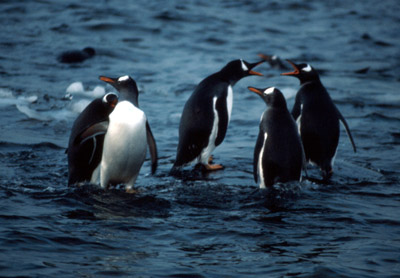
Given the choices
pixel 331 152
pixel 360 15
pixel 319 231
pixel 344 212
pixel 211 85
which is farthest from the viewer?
pixel 360 15

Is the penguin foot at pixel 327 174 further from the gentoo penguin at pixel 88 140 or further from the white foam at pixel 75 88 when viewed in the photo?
the white foam at pixel 75 88

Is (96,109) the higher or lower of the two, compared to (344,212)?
higher

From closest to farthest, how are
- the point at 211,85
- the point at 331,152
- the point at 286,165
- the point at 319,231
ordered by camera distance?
the point at 319,231
the point at 286,165
the point at 331,152
the point at 211,85

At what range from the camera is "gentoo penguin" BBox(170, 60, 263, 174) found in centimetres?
577

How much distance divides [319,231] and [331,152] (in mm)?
1793

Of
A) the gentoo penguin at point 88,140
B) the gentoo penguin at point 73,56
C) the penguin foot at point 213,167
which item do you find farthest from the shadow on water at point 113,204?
the gentoo penguin at point 73,56

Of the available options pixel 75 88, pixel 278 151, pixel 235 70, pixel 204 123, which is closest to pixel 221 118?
pixel 204 123

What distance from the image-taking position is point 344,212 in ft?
14.6

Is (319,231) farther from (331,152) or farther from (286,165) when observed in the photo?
(331,152)

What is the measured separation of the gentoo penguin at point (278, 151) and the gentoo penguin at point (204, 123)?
0.83 meters

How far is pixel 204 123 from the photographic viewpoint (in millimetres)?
5836

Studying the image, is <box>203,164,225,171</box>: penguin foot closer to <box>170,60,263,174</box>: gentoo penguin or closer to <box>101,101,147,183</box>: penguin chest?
<box>170,60,263,174</box>: gentoo penguin

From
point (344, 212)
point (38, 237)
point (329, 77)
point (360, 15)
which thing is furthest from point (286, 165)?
point (360, 15)

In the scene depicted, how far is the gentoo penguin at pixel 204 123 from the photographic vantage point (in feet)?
18.9
